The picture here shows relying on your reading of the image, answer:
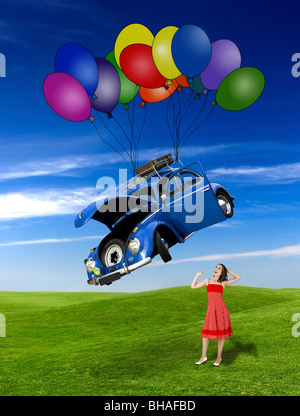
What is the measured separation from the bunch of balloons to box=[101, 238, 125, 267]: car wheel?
2.83 meters

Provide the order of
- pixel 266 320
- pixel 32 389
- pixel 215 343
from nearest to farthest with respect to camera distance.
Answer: pixel 32 389
pixel 215 343
pixel 266 320

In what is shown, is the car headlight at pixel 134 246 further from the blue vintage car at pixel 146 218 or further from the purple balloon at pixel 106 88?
the purple balloon at pixel 106 88

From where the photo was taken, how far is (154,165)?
28.4 ft

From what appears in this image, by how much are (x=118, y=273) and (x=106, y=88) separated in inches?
168

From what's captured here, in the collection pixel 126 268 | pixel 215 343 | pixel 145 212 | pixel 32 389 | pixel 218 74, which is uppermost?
pixel 218 74

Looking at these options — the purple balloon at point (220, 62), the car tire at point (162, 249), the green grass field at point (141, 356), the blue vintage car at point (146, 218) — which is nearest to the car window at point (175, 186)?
the blue vintage car at point (146, 218)

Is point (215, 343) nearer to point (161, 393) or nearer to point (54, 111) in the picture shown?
point (161, 393)

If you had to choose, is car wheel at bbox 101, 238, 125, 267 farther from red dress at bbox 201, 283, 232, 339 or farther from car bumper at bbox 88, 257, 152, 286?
red dress at bbox 201, 283, 232, 339

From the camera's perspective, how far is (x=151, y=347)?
11625mm

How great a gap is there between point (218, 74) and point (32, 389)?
8359 mm

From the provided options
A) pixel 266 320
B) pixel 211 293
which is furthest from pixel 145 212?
pixel 266 320

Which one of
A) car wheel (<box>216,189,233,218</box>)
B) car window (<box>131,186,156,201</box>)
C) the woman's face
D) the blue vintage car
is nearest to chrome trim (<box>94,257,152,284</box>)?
the blue vintage car

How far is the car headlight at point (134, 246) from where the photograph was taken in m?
7.38

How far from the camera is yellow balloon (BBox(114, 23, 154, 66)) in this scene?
897cm
